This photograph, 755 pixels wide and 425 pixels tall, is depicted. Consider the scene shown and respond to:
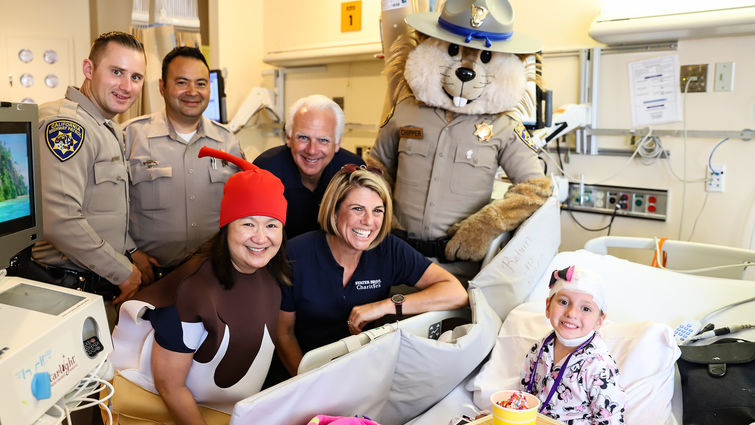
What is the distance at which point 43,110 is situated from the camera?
81.0 inches

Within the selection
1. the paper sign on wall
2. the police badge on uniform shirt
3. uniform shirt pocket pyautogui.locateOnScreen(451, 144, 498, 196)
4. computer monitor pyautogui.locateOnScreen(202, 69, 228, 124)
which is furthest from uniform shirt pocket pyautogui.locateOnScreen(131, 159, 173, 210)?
the paper sign on wall

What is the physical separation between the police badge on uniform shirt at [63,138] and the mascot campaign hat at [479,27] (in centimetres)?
130

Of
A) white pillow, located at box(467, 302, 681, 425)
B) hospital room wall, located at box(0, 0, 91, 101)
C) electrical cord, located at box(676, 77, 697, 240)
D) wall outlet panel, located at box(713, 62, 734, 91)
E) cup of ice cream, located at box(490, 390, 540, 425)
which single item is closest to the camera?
cup of ice cream, located at box(490, 390, 540, 425)

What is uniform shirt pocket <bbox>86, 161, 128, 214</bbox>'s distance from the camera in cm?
215

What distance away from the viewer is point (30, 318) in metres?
1.12

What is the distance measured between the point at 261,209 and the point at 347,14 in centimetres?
301

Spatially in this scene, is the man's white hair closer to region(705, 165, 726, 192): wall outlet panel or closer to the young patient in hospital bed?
the young patient in hospital bed

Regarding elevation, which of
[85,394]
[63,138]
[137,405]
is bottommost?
[137,405]

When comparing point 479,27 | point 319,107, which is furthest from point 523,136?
point 319,107

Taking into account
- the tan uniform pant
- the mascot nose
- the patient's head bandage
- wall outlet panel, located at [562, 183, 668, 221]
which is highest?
the mascot nose

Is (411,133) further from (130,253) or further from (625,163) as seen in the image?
(625,163)

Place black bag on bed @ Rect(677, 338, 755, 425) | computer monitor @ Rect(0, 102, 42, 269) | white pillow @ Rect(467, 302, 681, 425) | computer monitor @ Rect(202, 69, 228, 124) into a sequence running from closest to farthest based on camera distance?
computer monitor @ Rect(0, 102, 42, 269)
black bag on bed @ Rect(677, 338, 755, 425)
white pillow @ Rect(467, 302, 681, 425)
computer monitor @ Rect(202, 69, 228, 124)

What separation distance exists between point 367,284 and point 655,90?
6.57ft

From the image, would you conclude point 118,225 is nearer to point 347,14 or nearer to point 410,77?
point 410,77
